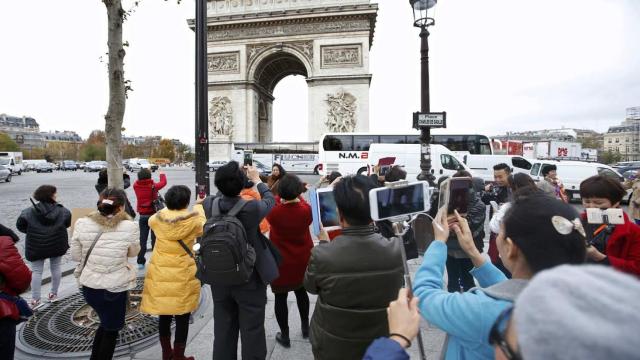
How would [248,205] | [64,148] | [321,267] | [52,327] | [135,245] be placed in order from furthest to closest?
[64,148], [52,327], [135,245], [248,205], [321,267]

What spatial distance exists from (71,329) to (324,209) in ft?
9.44

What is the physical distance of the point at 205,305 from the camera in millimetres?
3879

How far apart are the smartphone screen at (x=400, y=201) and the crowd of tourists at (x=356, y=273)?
147mm

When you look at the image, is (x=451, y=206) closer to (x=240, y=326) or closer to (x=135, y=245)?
(x=240, y=326)

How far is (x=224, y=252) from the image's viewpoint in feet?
7.29

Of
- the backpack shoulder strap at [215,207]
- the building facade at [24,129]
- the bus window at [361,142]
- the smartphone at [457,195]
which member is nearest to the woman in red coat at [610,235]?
the smartphone at [457,195]

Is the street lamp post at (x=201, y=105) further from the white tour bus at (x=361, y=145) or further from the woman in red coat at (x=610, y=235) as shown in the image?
the white tour bus at (x=361, y=145)

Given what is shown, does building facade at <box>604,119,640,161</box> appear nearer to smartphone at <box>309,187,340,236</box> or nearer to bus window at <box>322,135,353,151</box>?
bus window at <box>322,135,353,151</box>

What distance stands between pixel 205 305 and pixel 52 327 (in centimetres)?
139

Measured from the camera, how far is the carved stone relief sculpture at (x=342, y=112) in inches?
984

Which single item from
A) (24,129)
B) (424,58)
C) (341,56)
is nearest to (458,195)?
(424,58)

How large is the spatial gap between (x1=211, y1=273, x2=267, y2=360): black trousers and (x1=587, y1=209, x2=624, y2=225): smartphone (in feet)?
7.39

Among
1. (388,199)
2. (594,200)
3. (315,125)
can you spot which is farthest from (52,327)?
(315,125)

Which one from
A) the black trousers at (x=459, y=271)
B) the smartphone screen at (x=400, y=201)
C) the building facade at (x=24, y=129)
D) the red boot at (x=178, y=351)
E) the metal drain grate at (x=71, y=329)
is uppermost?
the building facade at (x=24, y=129)
